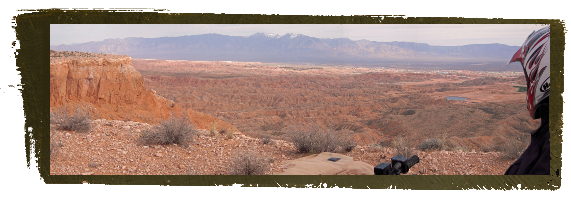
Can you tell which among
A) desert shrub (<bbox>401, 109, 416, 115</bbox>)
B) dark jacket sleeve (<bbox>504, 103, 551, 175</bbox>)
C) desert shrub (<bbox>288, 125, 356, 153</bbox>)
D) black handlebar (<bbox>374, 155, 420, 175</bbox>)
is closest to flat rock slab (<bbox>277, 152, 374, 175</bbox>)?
black handlebar (<bbox>374, 155, 420, 175</bbox>)

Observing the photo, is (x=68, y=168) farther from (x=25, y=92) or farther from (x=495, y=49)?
(x=495, y=49)

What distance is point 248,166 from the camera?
3840 millimetres

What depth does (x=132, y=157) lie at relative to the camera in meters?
4.43

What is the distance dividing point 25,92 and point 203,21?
6.61ft

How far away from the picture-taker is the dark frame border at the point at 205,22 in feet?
11.3

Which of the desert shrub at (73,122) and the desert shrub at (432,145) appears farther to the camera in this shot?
the desert shrub at (432,145)

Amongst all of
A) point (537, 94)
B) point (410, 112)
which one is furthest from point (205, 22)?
point (410, 112)

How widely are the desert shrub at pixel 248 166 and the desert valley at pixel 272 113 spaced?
0.59ft

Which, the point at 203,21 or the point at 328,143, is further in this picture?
the point at 328,143

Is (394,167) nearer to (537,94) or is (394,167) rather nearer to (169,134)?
(537,94)

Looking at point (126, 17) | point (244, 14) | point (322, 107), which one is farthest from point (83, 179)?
point (322, 107)

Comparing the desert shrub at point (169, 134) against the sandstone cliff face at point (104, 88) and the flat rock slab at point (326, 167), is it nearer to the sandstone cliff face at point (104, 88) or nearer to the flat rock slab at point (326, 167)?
the flat rock slab at point (326, 167)

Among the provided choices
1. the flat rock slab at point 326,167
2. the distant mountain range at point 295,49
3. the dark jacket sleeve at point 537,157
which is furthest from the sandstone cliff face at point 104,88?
the dark jacket sleeve at point 537,157

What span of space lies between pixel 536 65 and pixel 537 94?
0.95 feet
